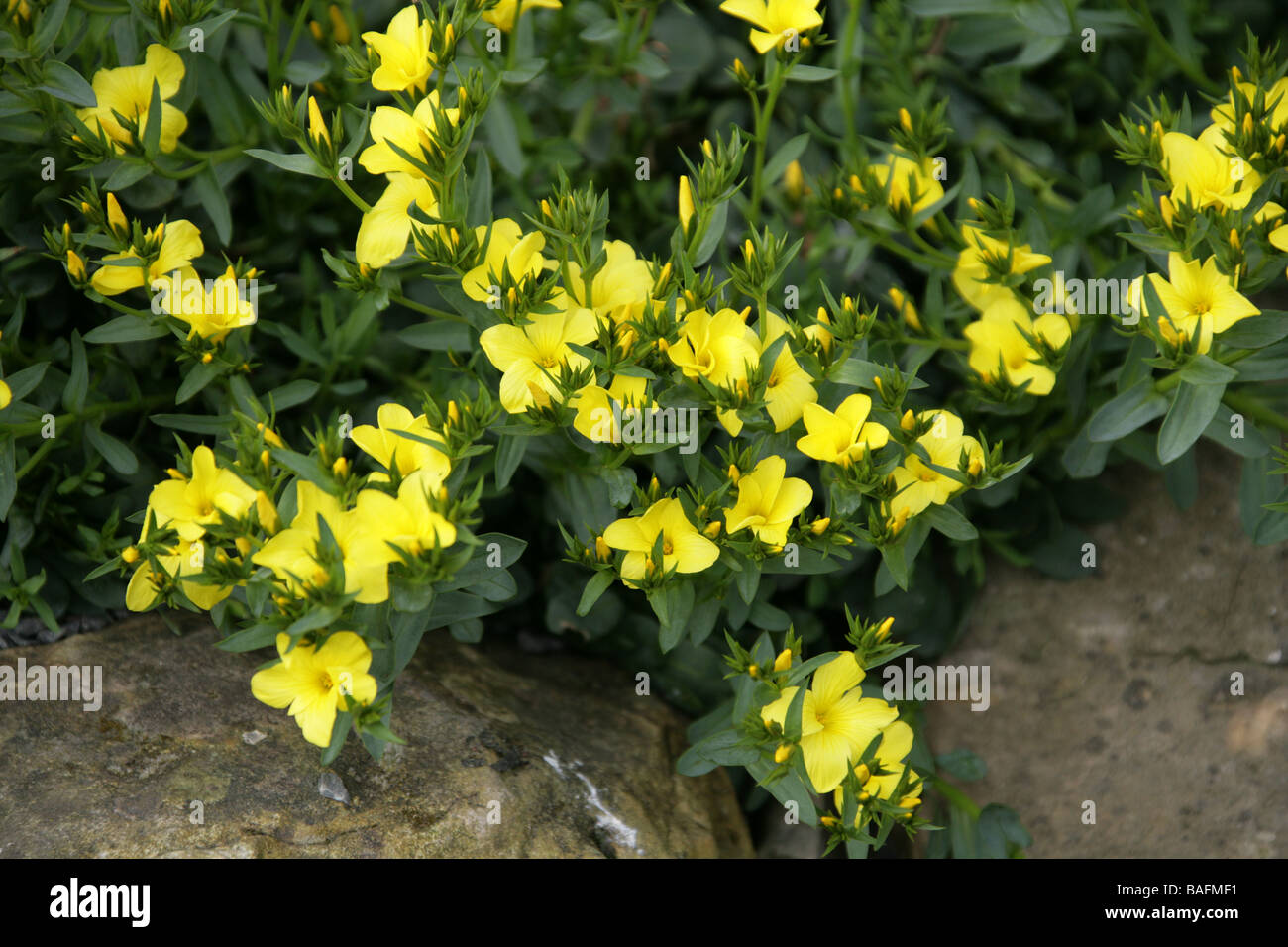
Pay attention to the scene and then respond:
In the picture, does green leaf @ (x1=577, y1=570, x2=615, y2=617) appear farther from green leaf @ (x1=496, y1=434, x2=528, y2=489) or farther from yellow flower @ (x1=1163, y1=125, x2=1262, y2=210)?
yellow flower @ (x1=1163, y1=125, x2=1262, y2=210)

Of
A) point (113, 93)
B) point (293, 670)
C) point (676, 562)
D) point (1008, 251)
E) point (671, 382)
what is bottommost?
point (293, 670)

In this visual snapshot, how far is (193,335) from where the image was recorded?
247 centimetres

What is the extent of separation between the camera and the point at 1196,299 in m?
2.41

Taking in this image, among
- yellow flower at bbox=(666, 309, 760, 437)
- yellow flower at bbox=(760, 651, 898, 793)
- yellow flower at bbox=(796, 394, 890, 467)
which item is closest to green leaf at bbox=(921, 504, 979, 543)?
yellow flower at bbox=(796, 394, 890, 467)

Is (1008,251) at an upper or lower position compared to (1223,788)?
upper

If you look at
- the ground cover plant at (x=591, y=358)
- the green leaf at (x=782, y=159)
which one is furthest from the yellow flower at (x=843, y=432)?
the green leaf at (x=782, y=159)

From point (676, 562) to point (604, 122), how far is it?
6.07ft

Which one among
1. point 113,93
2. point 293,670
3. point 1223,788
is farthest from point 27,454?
point 1223,788

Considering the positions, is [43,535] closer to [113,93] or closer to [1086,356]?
[113,93]

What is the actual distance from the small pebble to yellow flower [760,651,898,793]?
950 millimetres

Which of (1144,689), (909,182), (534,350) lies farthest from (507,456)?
(1144,689)

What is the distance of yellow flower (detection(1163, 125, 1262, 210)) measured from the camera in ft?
7.91

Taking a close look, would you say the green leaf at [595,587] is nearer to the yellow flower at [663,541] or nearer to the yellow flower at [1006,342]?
the yellow flower at [663,541]

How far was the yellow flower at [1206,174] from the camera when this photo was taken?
241 cm
